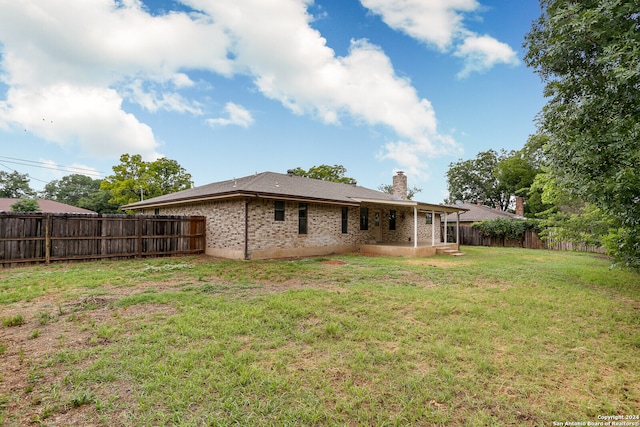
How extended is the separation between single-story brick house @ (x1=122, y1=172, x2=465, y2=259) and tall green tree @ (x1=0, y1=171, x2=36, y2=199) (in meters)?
45.7

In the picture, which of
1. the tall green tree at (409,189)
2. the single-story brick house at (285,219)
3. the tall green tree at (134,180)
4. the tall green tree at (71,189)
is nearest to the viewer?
the single-story brick house at (285,219)

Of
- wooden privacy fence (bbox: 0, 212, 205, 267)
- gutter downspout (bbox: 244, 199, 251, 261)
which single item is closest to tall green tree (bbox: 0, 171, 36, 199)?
wooden privacy fence (bbox: 0, 212, 205, 267)

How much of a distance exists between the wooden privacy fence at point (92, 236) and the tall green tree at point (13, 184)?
51.0 m

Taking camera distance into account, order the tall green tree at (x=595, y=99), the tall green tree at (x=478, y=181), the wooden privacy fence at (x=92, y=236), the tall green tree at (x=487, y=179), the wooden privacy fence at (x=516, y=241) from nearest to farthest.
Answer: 1. the tall green tree at (x=595, y=99)
2. the wooden privacy fence at (x=92, y=236)
3. the wooden privacy fence at (x=516, y=241)
4. the tall green tree at (x=487, y=179)
5. the tall green tree at (x=478, y=181)

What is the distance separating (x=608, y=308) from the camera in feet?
18.6

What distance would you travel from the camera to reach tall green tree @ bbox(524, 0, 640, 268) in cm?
356

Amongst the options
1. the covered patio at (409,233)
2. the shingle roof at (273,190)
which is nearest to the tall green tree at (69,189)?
the shingle roof at (273,190)

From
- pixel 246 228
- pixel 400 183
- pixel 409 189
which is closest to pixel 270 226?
pixel 246 228

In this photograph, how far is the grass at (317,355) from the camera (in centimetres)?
247

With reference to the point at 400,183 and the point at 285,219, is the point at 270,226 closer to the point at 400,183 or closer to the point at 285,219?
the point at 285,219

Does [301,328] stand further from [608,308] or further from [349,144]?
[349,144]

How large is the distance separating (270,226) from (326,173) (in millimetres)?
29224

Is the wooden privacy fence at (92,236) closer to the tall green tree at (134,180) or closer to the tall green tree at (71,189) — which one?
the tall green tree at (134,180)

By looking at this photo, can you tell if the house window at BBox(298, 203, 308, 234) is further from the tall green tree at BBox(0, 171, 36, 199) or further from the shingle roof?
the tall green tree at BBox(0, 171, 36, 199)
